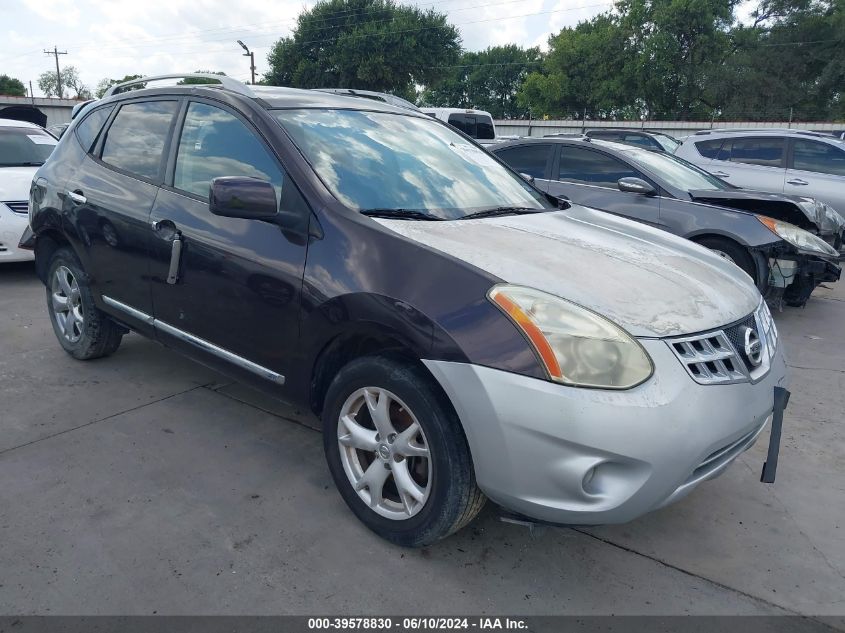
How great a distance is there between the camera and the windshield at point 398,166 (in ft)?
9.45

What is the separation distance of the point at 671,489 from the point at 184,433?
97.5 inches

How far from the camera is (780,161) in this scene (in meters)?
9.64

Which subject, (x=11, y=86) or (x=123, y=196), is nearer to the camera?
(x=123, y=196)

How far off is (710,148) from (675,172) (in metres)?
3.60

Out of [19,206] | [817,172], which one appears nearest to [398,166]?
[19,206]

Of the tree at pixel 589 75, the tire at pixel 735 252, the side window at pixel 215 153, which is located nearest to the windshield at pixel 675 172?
the tire at pixel 735 252

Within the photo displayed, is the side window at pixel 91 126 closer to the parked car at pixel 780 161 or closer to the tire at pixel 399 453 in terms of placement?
the tire at pixel 399 453

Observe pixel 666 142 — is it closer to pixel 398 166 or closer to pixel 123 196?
pixel 398 166

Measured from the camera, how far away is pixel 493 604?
232 centimetres

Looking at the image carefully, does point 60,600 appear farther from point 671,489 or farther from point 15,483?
point 671,489

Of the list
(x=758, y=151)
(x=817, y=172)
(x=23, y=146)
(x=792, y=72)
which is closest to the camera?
(x=23, y=146)

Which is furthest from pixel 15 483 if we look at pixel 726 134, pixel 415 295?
pixel 726 134

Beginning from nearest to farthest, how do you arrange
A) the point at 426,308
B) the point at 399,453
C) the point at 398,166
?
the point at 426,308
the point at 399,453
the point at 398,166

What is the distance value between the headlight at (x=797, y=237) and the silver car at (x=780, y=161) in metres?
3.73
